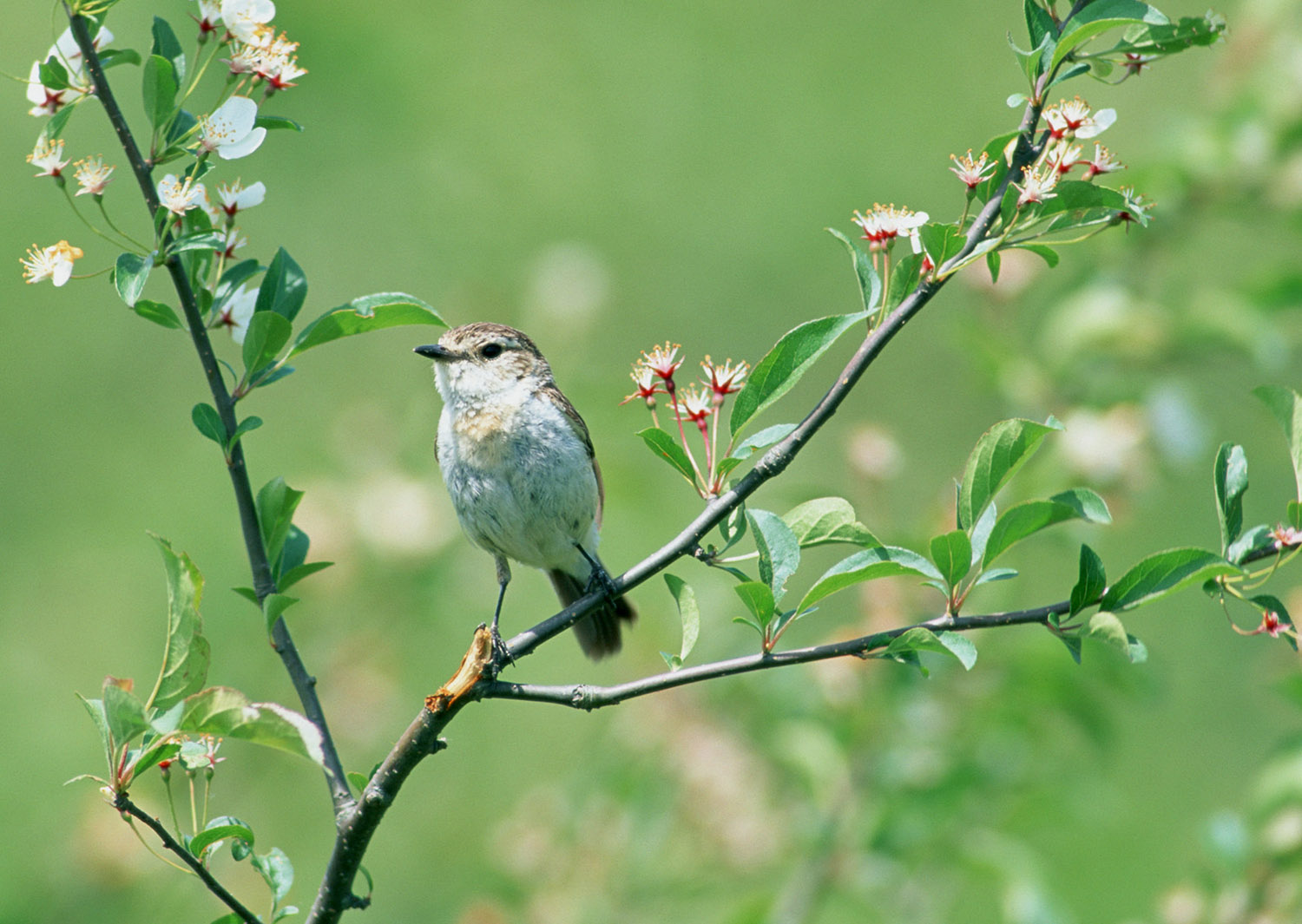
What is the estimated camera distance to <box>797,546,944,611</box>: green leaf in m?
1.82

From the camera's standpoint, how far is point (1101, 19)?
1.78m

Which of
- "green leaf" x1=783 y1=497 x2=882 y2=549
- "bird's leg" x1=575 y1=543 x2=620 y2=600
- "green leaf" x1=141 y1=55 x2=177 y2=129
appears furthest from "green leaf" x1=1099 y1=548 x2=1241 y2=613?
"bird's leg" x1=575 y1=543 x2=620 y2=600

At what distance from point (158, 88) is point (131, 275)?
279mm

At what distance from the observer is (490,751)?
7.24 meters

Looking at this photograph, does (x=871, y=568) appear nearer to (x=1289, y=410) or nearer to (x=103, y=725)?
(x=1289, y=410)

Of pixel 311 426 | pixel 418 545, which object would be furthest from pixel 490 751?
pixel 418 545

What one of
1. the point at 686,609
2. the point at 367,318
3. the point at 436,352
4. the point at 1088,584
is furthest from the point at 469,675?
Answer: the point at 436,352

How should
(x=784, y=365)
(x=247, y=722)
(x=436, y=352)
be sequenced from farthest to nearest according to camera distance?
(x=436, y=352), (x=784, y=365), (x=247, y=722)

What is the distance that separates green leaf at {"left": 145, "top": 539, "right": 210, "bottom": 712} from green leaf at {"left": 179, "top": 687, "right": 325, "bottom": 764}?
7 cm

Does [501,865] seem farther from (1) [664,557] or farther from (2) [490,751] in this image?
(2) [490,751]

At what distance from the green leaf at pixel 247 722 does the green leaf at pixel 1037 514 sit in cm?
102

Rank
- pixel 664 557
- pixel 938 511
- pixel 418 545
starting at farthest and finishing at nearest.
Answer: pixel 418 545 < pixel 938 511 < pixel 664 557

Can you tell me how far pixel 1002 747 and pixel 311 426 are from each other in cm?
573

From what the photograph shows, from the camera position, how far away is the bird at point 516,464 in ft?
12.4
